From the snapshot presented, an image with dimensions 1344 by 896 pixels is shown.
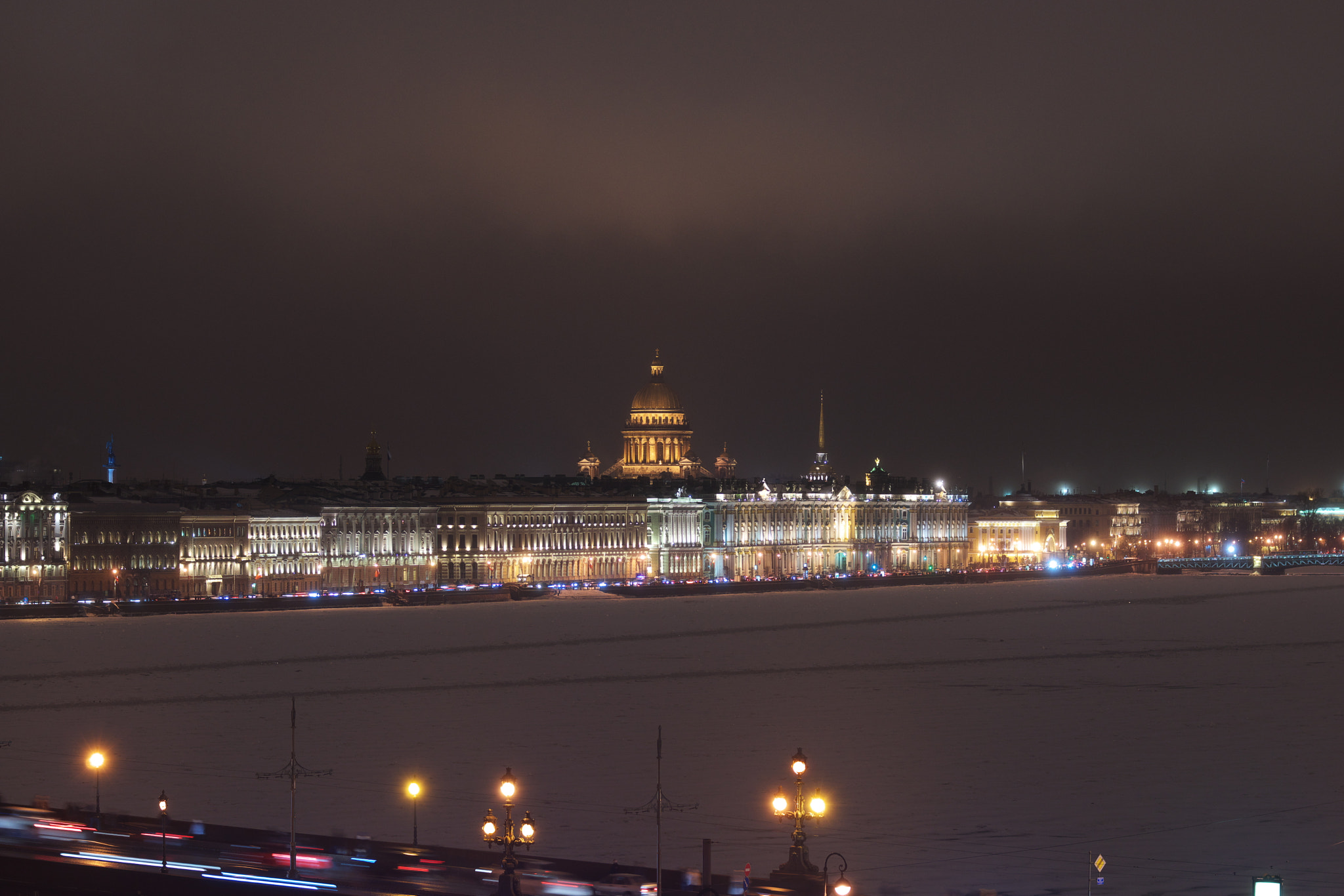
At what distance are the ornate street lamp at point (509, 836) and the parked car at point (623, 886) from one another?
28.0 inches

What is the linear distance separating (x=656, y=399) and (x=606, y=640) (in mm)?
55764

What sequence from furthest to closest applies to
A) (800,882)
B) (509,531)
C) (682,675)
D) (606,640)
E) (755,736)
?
(509,531) < (606,640) < (682,675) < (755,736) < (800,882)

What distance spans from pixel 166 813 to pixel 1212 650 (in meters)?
30.5

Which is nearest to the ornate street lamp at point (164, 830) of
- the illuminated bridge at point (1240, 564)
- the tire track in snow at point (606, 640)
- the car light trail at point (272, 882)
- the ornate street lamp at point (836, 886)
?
the car light trail at point (272, 882)

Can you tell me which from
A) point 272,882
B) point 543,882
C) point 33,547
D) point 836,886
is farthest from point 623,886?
point 33,547

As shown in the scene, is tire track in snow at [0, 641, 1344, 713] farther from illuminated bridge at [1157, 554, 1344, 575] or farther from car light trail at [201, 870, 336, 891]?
illuminated bridge at [1157, 554, 1344, 575]

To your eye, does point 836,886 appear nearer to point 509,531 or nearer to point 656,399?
point 509,531

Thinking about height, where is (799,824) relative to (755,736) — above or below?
above

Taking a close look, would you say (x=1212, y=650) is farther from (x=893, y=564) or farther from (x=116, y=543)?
(x=893, y=564)

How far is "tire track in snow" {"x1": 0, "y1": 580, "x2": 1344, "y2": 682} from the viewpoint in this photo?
1511 inches

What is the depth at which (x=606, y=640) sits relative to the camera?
48469mm

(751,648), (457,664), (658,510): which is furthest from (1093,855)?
(658,510)

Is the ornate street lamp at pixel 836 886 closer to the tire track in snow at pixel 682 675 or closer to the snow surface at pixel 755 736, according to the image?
the snow surface at pixel 755 736

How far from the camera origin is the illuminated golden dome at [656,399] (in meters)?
104
